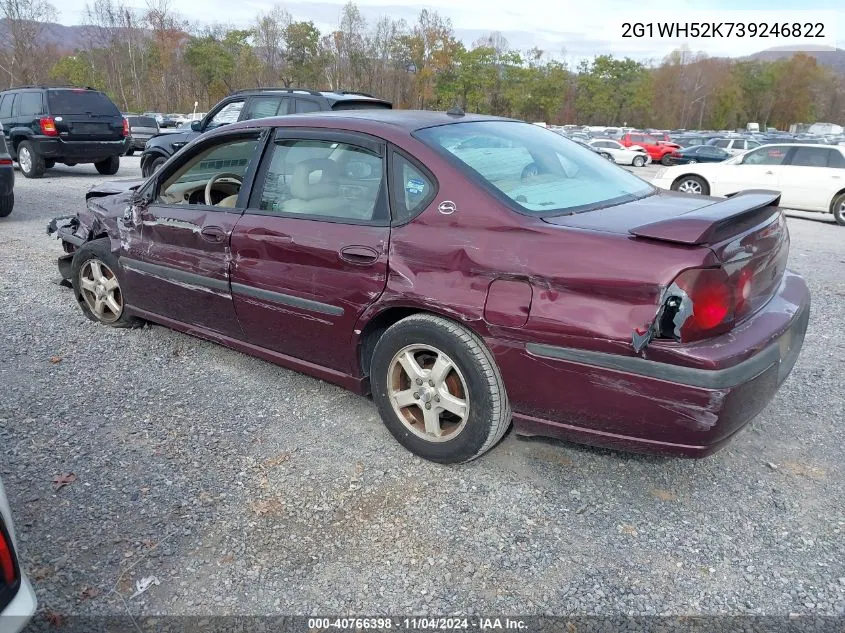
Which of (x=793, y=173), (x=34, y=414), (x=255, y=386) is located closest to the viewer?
(x=34, y=414)

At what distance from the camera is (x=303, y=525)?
2.66m

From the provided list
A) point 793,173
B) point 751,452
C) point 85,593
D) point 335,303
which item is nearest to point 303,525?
point 85,593

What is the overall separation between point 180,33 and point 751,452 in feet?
227

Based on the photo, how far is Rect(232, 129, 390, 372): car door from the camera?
10.2 ft

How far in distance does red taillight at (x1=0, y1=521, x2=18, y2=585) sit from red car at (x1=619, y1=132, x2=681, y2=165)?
105 feet

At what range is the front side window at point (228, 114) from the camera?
31.0 feet

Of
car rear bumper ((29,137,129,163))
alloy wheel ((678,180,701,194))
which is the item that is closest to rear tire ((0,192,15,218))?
car rear bumper ((29,137,129,163))

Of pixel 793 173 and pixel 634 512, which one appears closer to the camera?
pixel 634 512

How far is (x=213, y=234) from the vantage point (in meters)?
3.67

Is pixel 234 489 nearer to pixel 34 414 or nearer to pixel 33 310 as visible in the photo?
pixel 34 414

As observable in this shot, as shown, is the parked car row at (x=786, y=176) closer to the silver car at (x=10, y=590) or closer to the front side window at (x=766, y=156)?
the front side window at (x=766, y=156)

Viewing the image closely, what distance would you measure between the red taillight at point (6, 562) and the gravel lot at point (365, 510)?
65 centimetres

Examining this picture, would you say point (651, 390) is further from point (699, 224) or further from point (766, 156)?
point (766, 156)

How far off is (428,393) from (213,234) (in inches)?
63.2
